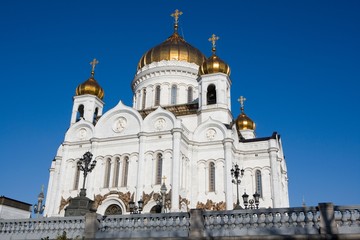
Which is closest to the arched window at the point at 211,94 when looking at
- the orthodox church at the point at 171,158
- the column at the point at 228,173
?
the orthodox church at the point at 171,158

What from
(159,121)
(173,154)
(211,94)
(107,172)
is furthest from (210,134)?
(107,172)

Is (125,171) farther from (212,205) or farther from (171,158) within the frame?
(212,205)

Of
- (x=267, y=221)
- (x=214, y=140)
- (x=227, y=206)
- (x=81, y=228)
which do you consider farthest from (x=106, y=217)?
(x=214, y=140)

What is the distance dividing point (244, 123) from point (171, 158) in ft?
50.1

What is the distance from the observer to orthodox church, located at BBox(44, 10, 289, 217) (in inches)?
1133

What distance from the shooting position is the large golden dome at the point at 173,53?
40.4 meters

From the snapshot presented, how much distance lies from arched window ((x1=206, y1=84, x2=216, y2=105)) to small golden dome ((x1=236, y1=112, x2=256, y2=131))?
8194 mm

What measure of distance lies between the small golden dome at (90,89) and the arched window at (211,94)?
11367 millimetres

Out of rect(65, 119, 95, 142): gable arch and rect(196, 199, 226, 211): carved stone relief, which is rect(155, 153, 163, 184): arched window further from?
rect(65, 119, 95, 142): gable arch

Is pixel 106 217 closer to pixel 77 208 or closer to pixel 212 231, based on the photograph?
pixel 212 231

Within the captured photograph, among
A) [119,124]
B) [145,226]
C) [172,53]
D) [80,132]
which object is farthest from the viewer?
[172,53]

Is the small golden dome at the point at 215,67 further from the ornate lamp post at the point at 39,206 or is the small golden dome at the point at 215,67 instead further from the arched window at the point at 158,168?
the ornate lamp post at the point at 39,206

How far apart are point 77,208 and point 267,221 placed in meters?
10.2

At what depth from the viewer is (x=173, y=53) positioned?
1591 inches
